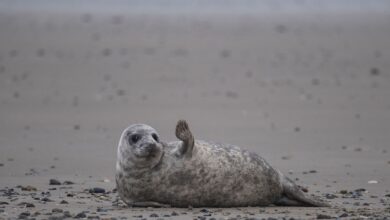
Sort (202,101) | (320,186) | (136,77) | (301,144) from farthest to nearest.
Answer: (136,77)
(202,101)
(301,144)
(320,186)

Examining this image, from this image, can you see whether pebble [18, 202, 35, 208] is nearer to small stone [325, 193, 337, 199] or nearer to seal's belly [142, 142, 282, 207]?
seal's belly [142, 142, 282, 207]

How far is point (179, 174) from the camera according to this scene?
7996 millimetres

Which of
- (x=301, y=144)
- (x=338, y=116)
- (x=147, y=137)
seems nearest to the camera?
(x=147, y=137)

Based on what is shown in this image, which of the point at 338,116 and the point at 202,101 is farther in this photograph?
the point at 202,101

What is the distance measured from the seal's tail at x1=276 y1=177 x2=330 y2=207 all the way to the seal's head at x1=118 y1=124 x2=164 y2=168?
1068 mm

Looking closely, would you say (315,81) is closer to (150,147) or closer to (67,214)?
(150,147)

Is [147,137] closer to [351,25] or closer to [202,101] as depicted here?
[202,101]

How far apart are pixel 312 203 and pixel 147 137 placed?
4.46 feet

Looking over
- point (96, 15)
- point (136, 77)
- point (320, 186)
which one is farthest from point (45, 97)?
point (96, 15)

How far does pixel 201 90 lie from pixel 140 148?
943 centimetres

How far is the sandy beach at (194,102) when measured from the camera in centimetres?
886

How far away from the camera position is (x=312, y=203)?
26.8ft

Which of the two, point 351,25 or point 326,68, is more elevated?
point 351,25

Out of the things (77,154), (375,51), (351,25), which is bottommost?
(77,154)
